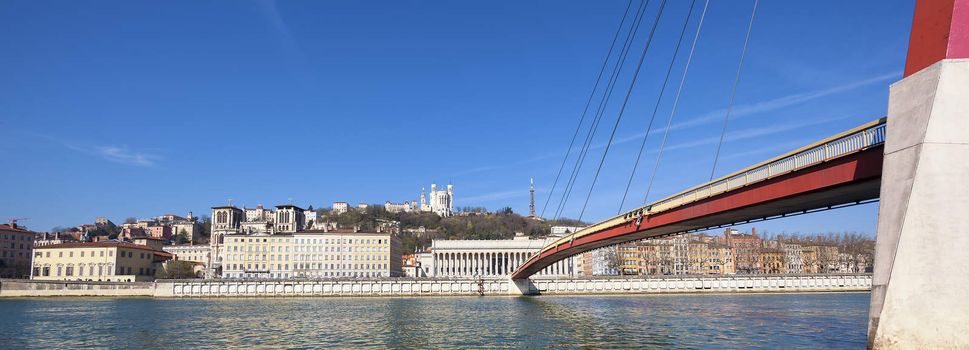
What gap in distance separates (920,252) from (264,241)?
121 metres

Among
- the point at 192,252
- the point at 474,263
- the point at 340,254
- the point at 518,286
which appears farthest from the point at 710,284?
the point at 192,252

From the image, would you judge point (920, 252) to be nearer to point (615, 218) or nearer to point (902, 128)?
point (902, 128)

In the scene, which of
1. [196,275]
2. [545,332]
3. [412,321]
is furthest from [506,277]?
[196,275]

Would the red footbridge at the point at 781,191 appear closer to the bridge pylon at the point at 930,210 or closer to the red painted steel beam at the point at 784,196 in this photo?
the red painted steel beam at the point at 784,196

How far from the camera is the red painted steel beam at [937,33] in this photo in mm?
16828

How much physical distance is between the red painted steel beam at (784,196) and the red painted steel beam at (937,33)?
2551 millimetres

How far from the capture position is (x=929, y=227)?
1633cm

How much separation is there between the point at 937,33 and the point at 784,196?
24.1 ft

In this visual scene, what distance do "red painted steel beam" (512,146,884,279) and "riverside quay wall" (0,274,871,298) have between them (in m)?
56.9

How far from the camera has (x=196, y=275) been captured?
130750mm

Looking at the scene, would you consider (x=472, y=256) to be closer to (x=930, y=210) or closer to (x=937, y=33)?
(x=937, y=33)

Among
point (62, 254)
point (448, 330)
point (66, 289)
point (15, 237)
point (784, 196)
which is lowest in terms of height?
point (66, 289)

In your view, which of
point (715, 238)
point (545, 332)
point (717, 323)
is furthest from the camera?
point (715, 238)

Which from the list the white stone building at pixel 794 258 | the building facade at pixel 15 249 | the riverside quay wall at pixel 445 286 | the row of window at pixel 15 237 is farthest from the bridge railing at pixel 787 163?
the row of window at pixel 15 237
